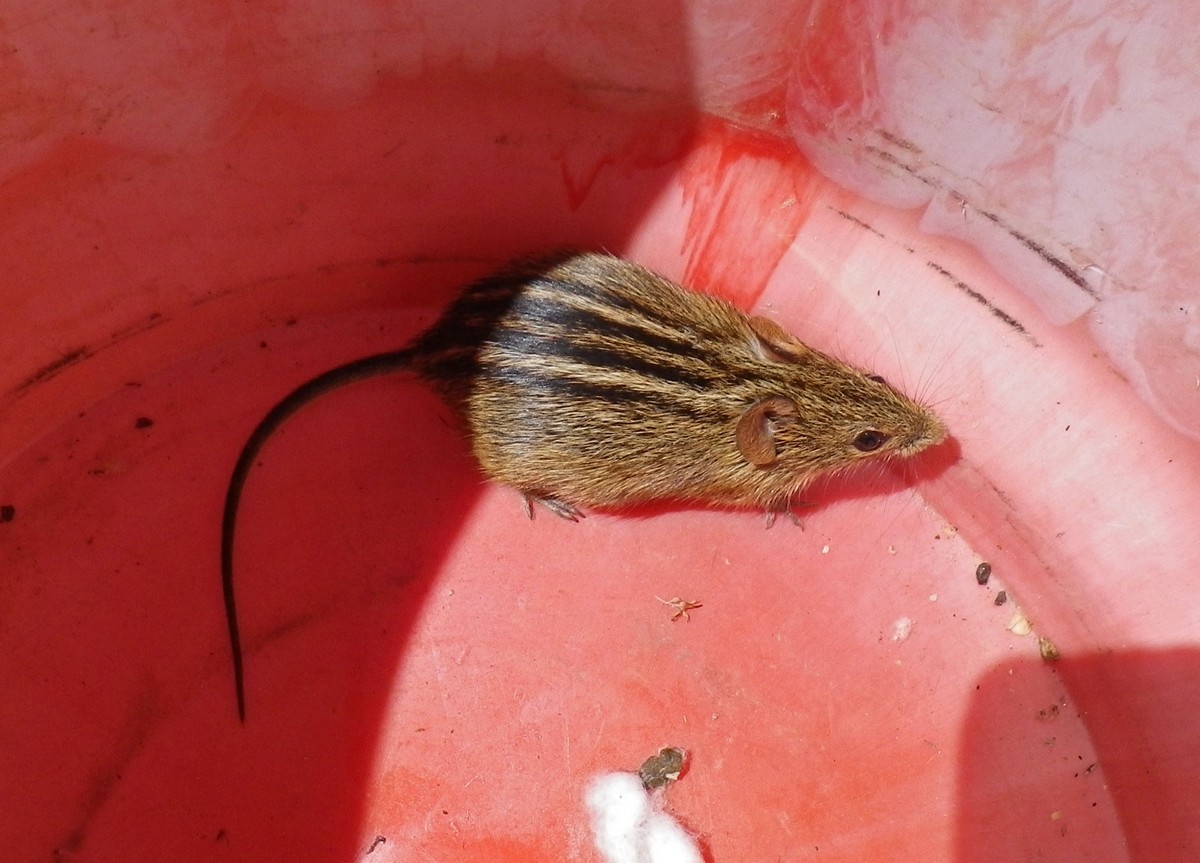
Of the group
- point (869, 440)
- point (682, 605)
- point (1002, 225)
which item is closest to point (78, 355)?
point (682, 605)

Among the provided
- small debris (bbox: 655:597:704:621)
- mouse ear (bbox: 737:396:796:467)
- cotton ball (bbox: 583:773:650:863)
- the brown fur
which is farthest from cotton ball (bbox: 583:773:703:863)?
mouse ear (bbox: 737:396:796:467)

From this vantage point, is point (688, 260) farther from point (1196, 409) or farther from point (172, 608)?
point (172, 608)

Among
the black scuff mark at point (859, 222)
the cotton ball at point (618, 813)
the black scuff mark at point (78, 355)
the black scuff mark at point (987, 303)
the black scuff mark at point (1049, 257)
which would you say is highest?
the black scuff mark at point (1049, 257)

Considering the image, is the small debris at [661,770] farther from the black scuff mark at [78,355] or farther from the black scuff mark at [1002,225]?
the black scuff mark at [78,355]

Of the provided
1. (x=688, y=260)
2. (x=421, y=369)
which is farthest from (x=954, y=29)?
(x=421, y=369)

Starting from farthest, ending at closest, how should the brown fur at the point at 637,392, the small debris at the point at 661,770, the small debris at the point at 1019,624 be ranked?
the small debris at the point at 1019,624 < the small debris at the point at 661,770 < the brown fur at the point at 637,392

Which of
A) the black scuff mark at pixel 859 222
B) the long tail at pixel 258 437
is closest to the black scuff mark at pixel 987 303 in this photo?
the black scuff mark at pixel 859 222

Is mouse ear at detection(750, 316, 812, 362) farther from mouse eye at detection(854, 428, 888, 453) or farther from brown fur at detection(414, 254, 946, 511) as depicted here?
mouse eye at detection(854, 428, 888, 453)
